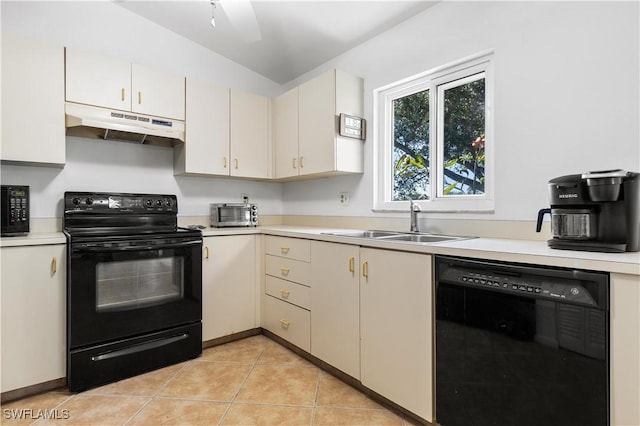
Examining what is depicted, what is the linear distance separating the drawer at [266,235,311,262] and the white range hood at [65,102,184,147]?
3.68 feet

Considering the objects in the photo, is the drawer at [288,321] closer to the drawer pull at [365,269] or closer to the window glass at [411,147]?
the drawer pull at [365,269]

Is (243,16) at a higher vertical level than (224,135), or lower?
higher

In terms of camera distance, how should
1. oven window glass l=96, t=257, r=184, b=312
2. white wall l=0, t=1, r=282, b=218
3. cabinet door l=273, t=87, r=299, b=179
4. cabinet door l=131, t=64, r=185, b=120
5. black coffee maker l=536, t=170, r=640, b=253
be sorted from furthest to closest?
cabinet door l=273, t=87, r=299, b=179 → cabinet door l=131, t=64, r=185, b=120 → white wall l=0, t=1, r=282, b=218 → oven window glass l=96, t=257, r=184, b=312 → black coffee maker l=536, t=170, r=640, b=253

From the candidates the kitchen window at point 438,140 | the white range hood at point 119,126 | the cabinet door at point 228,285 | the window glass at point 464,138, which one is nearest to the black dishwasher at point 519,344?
the kitchen window at point 438,140

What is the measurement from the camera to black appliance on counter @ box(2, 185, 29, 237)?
1.96 meters

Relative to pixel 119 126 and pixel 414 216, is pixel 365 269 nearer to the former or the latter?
pixel 414 216

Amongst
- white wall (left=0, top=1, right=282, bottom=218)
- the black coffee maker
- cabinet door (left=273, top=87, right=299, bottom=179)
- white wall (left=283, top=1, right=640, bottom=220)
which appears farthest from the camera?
cabinet door (left=273, top=87, right=299, bottom=179)

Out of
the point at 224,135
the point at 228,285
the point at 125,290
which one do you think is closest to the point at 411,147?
the point at 224,135

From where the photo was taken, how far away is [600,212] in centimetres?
124

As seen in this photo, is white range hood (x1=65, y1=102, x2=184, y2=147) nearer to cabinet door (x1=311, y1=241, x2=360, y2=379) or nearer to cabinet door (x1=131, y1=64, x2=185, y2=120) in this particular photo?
cabinet door (x1=131, y1=64, x2=185, y2=120)

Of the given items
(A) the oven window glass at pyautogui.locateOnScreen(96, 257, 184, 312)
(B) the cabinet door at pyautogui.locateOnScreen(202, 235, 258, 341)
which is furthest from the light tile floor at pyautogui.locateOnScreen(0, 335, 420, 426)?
(A) the oven window glass at pyautogui.locateOnScreen(96, 257, 184, 312)

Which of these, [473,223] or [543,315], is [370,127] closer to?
[473,223]

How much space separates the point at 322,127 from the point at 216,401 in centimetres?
203

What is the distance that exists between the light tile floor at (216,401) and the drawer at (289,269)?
1.97 feet
